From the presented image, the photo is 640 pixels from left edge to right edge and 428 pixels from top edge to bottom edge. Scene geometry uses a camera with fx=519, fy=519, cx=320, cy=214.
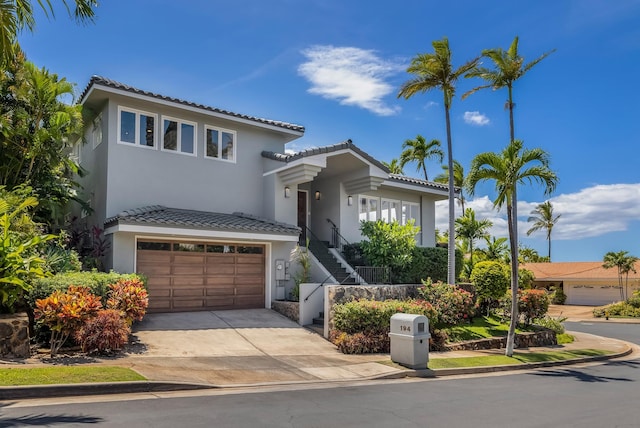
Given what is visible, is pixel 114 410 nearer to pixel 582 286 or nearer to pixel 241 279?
pixel 241 279

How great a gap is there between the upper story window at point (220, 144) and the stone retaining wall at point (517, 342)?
10.7 m

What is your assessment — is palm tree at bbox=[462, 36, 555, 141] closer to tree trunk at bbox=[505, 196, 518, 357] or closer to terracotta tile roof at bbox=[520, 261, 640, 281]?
tree trunk at bbox=[505, 196, 518, 357]

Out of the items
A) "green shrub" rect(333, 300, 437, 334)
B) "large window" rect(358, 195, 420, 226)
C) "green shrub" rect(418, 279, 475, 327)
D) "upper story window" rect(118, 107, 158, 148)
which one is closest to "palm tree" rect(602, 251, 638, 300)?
"large window" rect(358, 195, 420, 226)

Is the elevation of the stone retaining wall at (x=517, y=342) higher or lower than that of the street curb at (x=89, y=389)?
lower

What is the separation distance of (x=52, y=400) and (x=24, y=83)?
40.5 ft

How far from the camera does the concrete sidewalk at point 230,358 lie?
9.86 m

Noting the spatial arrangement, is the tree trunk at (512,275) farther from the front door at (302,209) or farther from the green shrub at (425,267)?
the front door at (302,209)

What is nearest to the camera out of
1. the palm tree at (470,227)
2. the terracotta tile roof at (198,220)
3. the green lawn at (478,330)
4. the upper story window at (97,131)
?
the terracotta tile roof at (198,220)

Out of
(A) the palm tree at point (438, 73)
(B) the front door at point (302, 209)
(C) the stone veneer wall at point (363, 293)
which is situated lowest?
(C) the stone veneer wall at point (363, 293)

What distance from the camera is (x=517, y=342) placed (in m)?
19.2

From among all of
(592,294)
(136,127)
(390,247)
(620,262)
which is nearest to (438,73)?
(390,247)

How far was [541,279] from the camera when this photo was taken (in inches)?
2012

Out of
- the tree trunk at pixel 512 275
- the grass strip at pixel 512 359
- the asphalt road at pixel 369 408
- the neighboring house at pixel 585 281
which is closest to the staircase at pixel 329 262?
the grass strip at pixel 512 359

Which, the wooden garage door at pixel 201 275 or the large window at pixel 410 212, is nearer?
the wooden garage door at pixel 201 275
